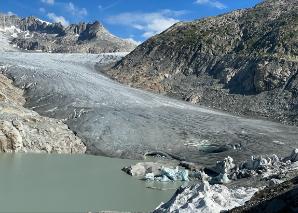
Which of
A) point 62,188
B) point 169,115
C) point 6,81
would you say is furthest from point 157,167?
point 6,81

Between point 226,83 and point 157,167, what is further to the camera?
point 226,83

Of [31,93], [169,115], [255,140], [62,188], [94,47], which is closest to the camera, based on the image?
[62,188]

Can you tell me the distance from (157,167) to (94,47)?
490 ft

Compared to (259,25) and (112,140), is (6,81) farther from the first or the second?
(259,25)

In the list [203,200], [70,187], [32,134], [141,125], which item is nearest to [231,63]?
[141,125]

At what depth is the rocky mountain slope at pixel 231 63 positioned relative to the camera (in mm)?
58062

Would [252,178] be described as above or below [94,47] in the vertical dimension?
below

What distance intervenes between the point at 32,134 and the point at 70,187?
13500mm

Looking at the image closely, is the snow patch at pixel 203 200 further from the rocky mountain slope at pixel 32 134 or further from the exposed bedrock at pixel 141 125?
the rocky mountain slope at pixel 32 134

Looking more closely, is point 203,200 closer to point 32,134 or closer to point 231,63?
point 32,134

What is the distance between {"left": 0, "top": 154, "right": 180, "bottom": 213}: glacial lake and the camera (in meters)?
21.6

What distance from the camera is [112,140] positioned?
1571 inches

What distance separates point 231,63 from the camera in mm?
67062

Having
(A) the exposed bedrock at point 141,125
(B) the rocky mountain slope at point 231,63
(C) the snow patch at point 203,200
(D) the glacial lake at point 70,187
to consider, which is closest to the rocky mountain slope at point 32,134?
(A) the exposed bedrock at point 141,125
